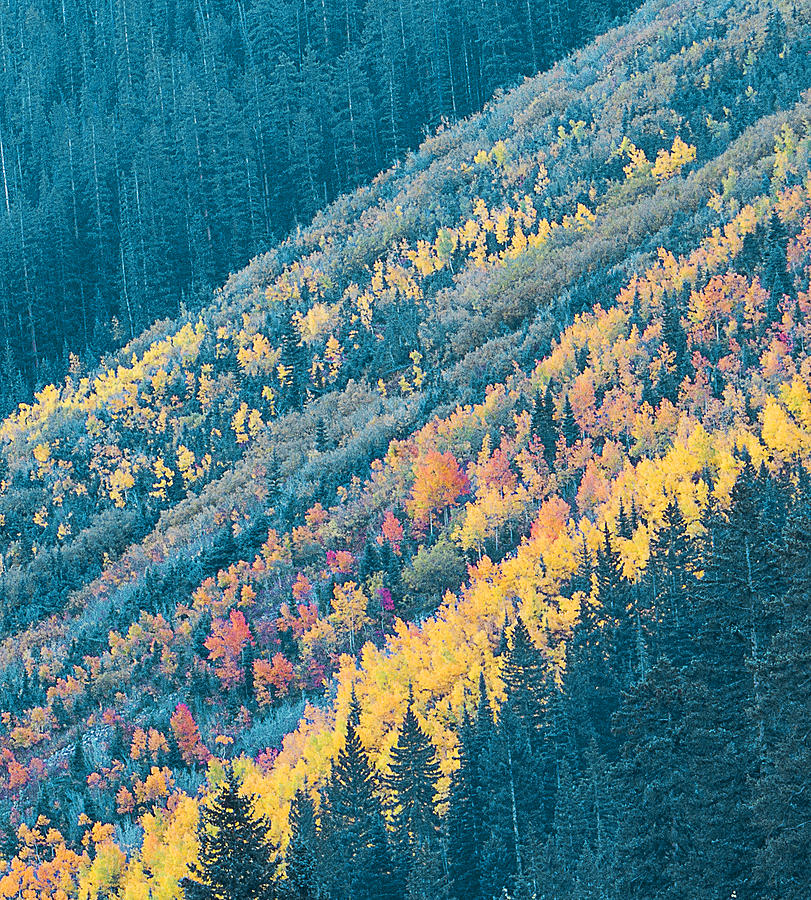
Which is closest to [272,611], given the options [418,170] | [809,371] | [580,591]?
[580,591]

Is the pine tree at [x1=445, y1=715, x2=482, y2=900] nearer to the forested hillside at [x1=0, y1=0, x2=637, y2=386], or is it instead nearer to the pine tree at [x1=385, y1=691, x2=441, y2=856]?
the pine tree at [x1=385, y1=691, x2=441, y2=856]

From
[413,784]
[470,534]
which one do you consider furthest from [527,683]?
[470,534]

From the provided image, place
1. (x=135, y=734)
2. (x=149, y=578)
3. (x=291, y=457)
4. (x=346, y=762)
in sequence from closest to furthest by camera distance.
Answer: (x=346, y=762) → (x=135, y=734) → (x=149, y=578) → (x=291, y=457)

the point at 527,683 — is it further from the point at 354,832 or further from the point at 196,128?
the point at 196,128

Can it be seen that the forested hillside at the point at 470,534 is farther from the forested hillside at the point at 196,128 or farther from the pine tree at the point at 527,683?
the forested hillside at the point at 196,128

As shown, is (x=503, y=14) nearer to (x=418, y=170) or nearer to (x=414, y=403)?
(x=418, y=170)

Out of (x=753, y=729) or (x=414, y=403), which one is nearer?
(x=753, y=729)

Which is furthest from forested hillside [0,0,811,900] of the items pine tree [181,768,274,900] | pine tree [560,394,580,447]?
pine tree [560,394,580,447]
